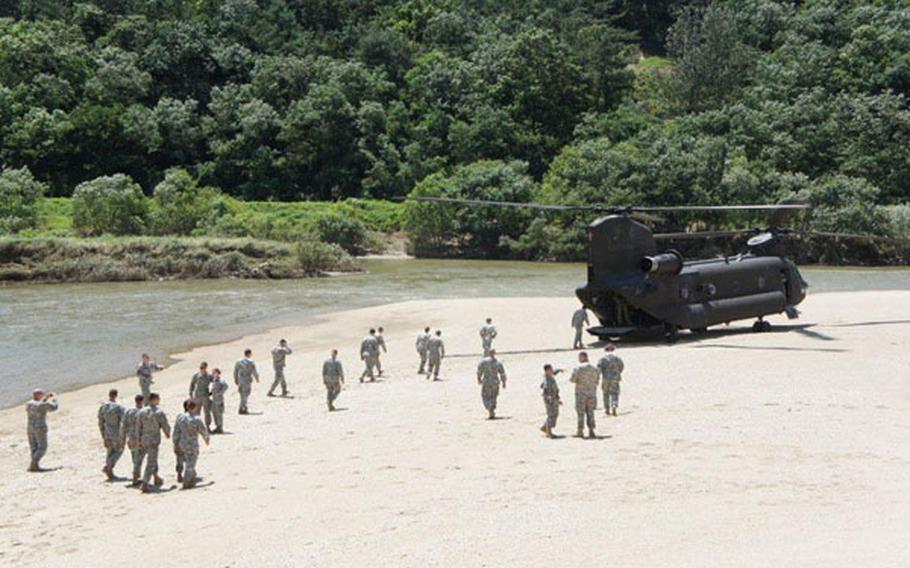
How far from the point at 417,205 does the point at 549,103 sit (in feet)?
72.2

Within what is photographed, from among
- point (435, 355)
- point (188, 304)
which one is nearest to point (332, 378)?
point (435, 355)

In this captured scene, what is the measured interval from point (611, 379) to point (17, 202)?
6035 centimetres

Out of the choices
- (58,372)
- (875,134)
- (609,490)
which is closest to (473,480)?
(609,490)

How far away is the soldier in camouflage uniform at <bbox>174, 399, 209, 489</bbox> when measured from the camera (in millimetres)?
15672

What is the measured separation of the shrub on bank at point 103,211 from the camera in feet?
224

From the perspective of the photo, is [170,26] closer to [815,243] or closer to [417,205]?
[417,205]

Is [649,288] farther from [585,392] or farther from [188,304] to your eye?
[188,304]

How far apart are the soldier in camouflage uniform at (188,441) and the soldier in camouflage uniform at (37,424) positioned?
3.01m

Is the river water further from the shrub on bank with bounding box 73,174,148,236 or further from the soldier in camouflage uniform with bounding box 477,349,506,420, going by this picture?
the shrub on bank with bounding box 73,174,148,236

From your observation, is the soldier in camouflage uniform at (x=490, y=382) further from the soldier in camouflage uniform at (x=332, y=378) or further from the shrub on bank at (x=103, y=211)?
the shrub on bank at (x=103, y=211)

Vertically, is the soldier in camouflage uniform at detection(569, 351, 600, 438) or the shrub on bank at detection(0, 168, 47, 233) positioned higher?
the shrub on bank at detection(0, 168, 47, 233)

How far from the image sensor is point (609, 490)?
1426cm

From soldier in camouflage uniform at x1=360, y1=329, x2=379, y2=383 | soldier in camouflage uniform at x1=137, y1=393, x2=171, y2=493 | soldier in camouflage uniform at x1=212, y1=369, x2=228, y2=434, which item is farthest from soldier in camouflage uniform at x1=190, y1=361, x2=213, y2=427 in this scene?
soldier in camouflage uniform at x1=360, y1=329, x2=379, y2=383

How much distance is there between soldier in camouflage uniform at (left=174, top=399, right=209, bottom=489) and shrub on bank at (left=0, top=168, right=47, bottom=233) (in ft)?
184
